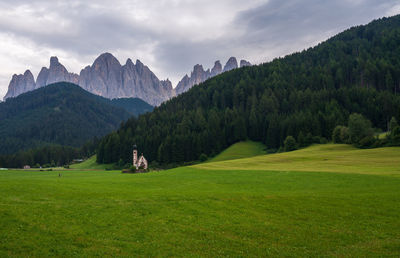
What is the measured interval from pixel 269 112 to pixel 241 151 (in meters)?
44.4

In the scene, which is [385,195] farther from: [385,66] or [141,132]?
[385,66]

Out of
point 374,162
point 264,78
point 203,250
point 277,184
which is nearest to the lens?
point 203,250

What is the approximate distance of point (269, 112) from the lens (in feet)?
513

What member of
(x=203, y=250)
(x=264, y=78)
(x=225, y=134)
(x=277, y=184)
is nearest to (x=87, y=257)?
(x=203, y=250)

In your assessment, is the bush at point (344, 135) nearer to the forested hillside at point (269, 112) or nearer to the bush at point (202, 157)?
the forested hillside at point (269, 112)

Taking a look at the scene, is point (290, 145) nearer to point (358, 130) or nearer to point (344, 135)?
point (344, 135)

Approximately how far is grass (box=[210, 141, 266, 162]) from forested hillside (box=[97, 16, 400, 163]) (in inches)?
182

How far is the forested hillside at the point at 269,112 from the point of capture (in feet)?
406

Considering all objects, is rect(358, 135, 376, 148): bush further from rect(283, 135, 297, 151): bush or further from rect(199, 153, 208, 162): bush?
rect(199, 153, 208, 162): bush

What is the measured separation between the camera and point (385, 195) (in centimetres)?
2486

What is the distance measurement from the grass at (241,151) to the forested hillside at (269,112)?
4.62 m

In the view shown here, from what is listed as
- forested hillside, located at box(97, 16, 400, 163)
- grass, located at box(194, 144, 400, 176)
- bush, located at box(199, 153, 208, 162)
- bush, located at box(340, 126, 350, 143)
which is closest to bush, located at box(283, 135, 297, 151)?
forested hillside, located at box(97, 16, 400, 163)

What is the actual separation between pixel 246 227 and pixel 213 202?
585cm

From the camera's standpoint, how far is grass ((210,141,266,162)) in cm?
11688
